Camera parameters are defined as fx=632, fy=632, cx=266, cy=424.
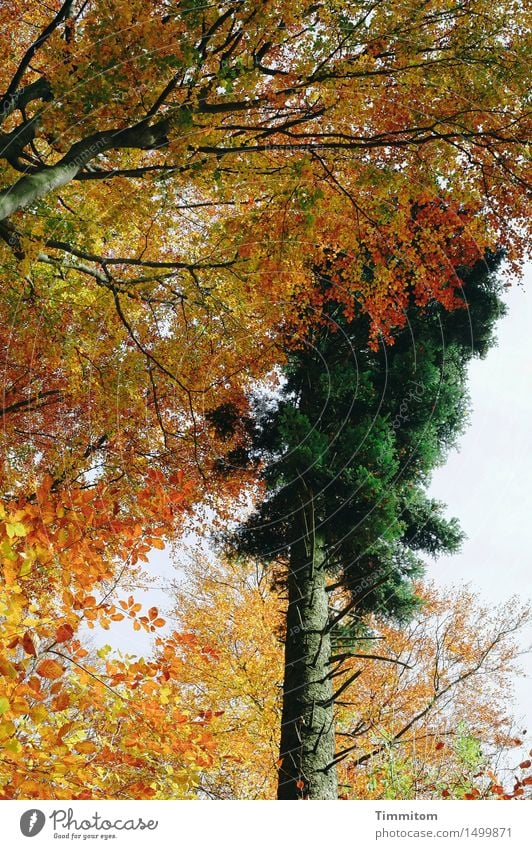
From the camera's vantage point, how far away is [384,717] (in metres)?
12.7

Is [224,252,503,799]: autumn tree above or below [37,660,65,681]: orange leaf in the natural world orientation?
above

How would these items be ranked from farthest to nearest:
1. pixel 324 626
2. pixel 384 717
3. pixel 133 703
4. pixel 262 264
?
pixel 384 717
pixel 262 264
pixel 324 626
pixel 133 703

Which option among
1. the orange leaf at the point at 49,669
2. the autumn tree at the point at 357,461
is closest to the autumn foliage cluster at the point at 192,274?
the orange leaf at the point at 49,669

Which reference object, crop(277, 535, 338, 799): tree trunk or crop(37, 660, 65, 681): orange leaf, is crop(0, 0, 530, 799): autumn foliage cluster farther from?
crop(277, 535, 338, 799): tree trunk

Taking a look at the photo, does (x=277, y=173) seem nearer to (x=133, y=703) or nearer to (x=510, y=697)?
(x=133, y=703)

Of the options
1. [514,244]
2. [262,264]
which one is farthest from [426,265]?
[262,264]

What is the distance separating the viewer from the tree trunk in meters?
6.86

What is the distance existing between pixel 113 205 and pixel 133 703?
230 inches

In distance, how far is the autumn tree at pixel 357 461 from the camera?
864 cm

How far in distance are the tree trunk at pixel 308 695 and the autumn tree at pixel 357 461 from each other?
19 millimetres
